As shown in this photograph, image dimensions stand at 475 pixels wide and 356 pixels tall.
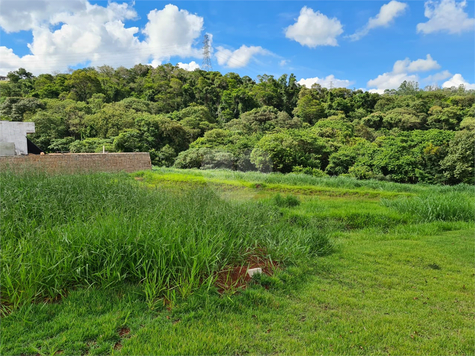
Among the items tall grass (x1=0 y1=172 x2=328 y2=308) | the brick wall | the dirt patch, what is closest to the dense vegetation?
the brick wall

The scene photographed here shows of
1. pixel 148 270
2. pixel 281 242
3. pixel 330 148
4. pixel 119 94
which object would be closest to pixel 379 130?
pixel 330 148

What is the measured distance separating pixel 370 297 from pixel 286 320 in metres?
0.93

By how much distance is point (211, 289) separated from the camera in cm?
228

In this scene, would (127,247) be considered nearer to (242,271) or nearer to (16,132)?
(242,271)

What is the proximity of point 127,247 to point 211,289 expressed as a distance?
2.82ft

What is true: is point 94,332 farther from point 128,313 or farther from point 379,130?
point 379,130

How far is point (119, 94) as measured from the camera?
3406 cm

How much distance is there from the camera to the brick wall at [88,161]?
438 inches

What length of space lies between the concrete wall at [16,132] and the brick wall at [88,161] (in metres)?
2.84

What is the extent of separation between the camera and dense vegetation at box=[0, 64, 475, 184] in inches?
642

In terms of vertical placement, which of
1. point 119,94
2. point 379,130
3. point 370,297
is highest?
point 119,94

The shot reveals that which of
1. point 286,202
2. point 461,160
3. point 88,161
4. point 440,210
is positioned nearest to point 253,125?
point 461,160

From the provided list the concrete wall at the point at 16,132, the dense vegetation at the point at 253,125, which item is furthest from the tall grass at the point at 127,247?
the dense vegetation at the point at 253,125

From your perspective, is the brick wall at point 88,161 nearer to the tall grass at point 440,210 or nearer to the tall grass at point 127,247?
the tall grass at point 127,247
